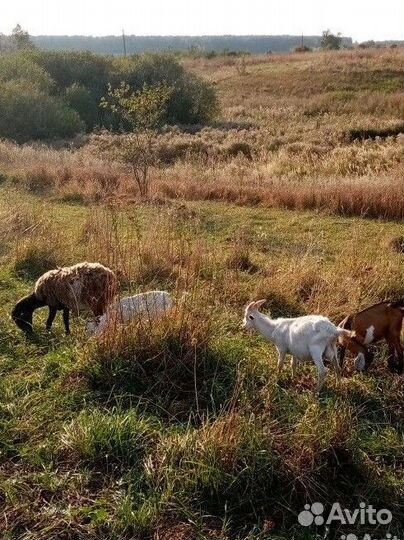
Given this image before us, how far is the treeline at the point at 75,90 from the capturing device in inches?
1275

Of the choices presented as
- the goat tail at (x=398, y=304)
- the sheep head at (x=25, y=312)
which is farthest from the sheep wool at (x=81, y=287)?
the goat tail at (x=398, y=304)

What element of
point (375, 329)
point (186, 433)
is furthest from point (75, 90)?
point (186, 433)

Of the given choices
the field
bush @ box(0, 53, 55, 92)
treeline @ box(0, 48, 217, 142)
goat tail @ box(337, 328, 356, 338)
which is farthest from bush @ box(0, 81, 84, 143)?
goat tail @ box(337, 328, 356, 338)

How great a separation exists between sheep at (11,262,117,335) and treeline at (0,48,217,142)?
88.4 feet

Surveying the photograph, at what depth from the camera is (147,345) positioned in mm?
5254

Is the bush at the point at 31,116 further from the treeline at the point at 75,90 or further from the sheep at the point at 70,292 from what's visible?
the sheep at the point at 70,292

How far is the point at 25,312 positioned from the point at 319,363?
11.0 feet

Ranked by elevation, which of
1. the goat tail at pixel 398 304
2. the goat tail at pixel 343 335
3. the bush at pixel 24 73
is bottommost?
the goat tail at pixel 343 335

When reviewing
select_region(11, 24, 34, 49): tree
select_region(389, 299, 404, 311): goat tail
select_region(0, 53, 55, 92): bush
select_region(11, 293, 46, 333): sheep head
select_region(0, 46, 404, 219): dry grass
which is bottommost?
select_region(0, 46, 404, 219): dry grass

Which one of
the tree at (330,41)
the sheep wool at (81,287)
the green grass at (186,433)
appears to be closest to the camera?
the green grass at (186,433)

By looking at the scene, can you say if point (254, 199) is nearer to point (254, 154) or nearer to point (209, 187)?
point (209, 187)

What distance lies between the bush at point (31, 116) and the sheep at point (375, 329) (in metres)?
29.0

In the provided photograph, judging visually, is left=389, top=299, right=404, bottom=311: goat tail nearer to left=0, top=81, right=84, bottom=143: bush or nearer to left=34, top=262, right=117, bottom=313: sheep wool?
left=34, top=262, right=117, bottom=313: sheep wool

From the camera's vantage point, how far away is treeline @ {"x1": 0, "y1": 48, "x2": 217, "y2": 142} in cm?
3238
